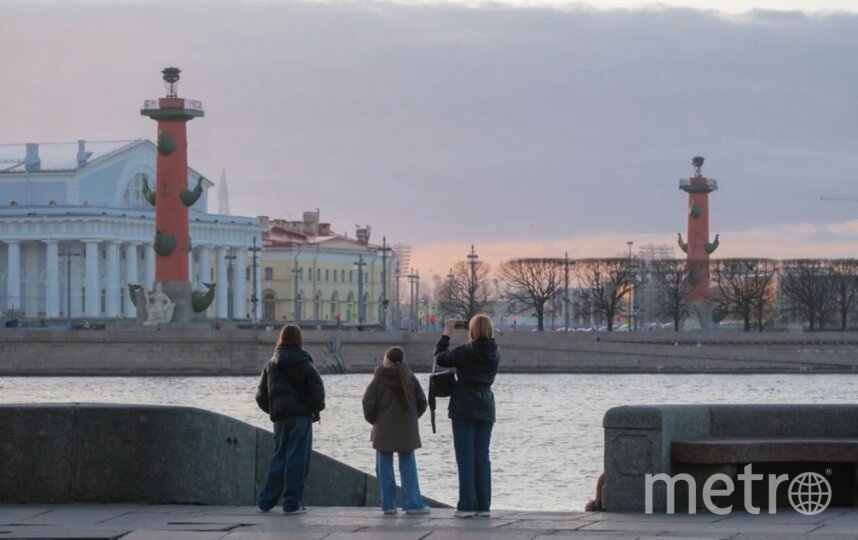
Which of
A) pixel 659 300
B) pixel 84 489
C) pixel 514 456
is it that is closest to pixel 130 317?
pixel 659 300

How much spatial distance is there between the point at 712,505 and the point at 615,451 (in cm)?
58

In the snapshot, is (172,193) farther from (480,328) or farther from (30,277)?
(480,328)

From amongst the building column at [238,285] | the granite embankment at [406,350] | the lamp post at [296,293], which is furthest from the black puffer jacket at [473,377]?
the lamp post at [296,293]

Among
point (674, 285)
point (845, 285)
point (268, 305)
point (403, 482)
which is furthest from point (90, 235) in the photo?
point (403, 482)

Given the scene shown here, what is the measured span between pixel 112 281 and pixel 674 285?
22.0m

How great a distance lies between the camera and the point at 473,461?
32.9ft

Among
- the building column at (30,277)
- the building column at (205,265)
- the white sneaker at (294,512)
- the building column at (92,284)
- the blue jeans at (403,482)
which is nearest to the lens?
the white sneaker at (294,512)

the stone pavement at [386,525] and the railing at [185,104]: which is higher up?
the railing at [185,104]

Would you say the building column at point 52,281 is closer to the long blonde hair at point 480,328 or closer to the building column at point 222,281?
the building column at point 222,281

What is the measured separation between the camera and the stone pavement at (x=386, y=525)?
8.67 m

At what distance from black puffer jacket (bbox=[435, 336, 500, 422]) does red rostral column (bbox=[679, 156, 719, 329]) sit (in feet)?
212

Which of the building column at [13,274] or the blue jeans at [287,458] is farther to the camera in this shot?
the building column at [13,274]

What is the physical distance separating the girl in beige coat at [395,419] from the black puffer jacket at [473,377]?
36cm

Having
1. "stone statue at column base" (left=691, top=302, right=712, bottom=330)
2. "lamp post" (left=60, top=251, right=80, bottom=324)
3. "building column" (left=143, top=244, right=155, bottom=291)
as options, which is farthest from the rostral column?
"stone statue at column base" (left=691, top=302, right=712, bottom=330)
